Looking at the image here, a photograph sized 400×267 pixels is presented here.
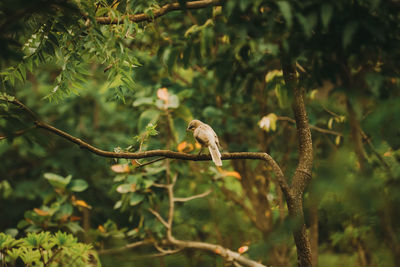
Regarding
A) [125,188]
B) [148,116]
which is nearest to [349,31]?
[148,116]

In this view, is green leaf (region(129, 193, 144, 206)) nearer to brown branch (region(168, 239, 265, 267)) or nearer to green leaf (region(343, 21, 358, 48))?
brown branch (region(168, 239, 265, 267))

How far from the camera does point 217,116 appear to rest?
2.52 m

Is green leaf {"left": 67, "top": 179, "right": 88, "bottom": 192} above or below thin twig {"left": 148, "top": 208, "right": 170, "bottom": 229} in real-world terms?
above

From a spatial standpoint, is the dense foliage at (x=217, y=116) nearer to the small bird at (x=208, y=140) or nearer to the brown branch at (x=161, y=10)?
the brown branch at (x=161, y=10)

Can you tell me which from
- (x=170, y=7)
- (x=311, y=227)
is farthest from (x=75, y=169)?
(x=170, y=7)

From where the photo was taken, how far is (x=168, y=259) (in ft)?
7.73

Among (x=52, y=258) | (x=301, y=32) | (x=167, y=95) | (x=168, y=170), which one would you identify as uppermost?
(x=301, y=32)

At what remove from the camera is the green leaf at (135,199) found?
7.61ft

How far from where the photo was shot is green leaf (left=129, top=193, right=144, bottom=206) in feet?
7.61

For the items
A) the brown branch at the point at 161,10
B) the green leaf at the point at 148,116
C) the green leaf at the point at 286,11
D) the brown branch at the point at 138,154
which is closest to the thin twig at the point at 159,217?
the green leaf at the point at 148,116

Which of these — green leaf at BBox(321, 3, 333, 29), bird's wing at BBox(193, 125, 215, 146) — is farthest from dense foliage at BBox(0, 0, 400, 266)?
bird's wing at BBox(193, 125, 215, 146)

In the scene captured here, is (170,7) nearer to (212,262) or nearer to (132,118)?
(212,262)

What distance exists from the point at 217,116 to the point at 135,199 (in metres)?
0.84

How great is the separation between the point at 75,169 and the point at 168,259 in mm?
1961
